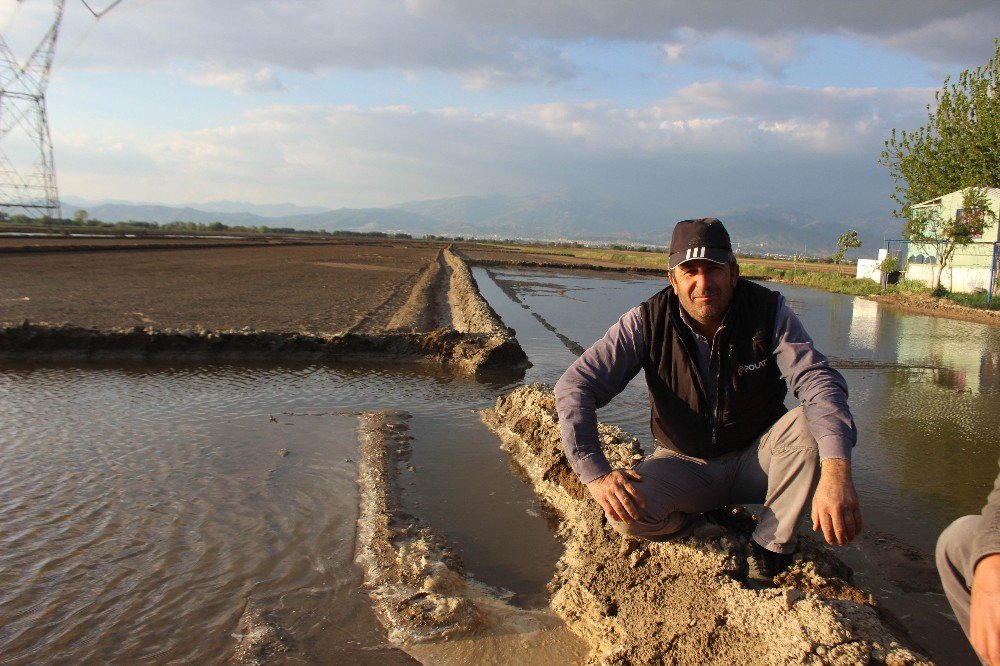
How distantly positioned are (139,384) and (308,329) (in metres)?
3.84

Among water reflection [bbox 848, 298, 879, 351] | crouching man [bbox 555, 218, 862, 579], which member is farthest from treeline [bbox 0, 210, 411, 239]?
crouching man [bbox 555, 218, 862, 579]

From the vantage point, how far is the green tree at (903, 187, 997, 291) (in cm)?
2328

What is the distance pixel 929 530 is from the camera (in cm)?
418

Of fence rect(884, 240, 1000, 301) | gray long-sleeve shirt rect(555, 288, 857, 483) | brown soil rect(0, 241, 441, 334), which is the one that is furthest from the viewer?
fence rect(884, 240, 1000, 301)

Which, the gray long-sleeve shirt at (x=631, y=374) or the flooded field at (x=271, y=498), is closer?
the gray long-sleeve shirt at (x=631, y=374)

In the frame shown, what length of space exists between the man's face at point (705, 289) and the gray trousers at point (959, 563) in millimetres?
1145

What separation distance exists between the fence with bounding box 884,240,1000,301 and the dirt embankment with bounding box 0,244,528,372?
17.8m

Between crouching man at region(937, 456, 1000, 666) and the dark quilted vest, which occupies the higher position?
the dark quilted vest

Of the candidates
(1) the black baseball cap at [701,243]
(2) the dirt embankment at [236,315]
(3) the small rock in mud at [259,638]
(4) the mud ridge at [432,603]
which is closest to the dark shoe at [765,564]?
(4) the mud ridge at [432,603]

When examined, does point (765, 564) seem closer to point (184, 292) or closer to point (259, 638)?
point (259, 638)

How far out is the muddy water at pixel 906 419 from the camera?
351 centimetres

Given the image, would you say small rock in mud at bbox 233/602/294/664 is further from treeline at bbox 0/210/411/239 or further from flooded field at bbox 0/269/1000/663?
treeline at bbox 0/210/411/239

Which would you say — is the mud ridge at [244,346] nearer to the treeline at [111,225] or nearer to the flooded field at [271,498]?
the flooded field at [271,498]

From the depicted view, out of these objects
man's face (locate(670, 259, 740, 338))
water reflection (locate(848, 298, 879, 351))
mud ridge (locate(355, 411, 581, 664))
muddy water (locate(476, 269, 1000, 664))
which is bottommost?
water reflection (locate(848, 298, 879, 351))
